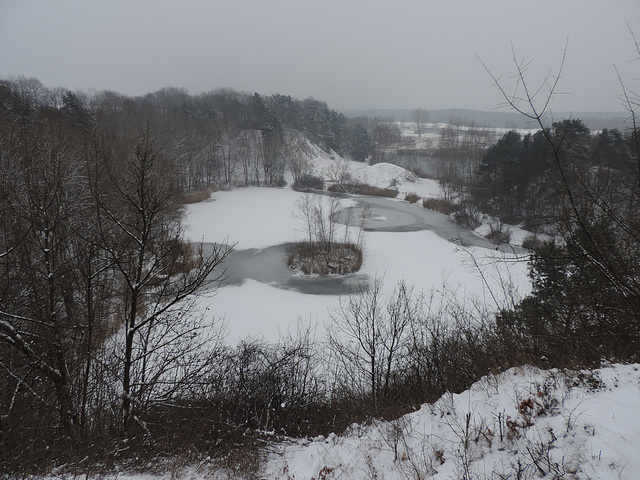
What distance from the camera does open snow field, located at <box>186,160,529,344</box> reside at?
1500cm

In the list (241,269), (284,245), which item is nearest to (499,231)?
(284,245)

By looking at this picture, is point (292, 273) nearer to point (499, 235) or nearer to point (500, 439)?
point (500, 439)

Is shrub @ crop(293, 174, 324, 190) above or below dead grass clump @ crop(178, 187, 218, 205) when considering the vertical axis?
above

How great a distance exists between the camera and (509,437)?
334 cm

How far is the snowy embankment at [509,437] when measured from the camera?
2740mm

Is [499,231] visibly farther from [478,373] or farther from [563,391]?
[563,391]

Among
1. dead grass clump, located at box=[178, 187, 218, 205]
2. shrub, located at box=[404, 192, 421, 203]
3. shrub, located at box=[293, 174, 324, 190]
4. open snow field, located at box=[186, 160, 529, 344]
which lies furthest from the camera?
shrub, located at box=[293, 174, 324, 190]

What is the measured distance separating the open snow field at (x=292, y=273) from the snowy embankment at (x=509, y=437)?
1794 millimetres

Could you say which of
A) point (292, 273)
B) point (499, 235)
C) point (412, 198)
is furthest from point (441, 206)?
point (292, 273)

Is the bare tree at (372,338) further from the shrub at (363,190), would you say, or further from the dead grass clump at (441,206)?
the shrub at (363,190)

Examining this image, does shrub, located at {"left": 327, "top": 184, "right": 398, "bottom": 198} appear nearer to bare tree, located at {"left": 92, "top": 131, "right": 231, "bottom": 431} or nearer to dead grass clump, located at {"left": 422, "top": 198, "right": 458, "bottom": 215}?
dead grass clump, located at {"left": 422, "top": 198, "right": 458, "bottom": 215}

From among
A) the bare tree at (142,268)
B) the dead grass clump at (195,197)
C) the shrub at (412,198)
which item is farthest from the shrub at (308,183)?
the bare tree at (142,268)

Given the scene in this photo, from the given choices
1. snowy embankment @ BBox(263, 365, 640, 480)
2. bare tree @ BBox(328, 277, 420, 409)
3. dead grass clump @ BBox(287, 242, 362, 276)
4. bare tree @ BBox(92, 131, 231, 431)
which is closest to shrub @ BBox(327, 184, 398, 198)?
dead grass clump @ BBox(287, 242, 362, 276)

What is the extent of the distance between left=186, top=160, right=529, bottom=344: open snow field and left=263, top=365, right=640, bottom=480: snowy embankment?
1.79 m
